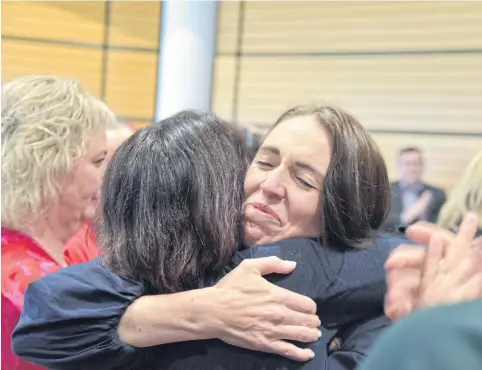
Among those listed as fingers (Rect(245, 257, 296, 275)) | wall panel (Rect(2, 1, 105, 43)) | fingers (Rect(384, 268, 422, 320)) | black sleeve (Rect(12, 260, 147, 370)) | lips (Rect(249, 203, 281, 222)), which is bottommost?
black sleeve (Rect(12, 260, 147, 370))

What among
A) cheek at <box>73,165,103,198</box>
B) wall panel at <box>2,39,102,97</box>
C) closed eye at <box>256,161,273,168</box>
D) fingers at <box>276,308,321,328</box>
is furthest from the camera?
wall panel at <box>2,39,102,97</box>

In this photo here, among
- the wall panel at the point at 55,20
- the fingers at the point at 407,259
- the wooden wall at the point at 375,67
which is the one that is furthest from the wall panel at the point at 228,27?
the fingers at the point at 407,259

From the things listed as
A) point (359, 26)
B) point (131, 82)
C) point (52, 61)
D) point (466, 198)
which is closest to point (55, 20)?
point (52, 61)

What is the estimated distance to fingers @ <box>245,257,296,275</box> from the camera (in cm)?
95

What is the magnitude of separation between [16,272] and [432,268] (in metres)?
1.04

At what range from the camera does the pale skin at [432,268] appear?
720 mm

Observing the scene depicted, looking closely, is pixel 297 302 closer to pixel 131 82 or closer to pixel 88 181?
pixel 88 181

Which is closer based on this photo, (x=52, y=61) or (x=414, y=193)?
(x=414, y=193)

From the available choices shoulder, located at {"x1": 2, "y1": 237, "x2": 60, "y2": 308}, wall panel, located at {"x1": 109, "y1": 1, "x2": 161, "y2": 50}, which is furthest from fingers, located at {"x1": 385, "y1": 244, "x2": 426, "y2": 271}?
wall panel, located at {"x1": 109, "y1": 1, "x2": 161, "y2": 50}

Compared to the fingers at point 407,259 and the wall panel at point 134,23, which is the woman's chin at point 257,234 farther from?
the wall panel at point 134,23

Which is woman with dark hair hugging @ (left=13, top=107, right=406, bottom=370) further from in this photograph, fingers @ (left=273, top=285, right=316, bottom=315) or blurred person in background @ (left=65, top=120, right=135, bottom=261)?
blurred person in background @ (left=65, top=120, right=135, bottom=261)

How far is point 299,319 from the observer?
0.94 meters

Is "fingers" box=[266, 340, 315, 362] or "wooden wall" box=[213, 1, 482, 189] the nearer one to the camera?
"fingers" box=[266, 340, 315, 362]

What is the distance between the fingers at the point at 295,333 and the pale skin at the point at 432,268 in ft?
0.66
